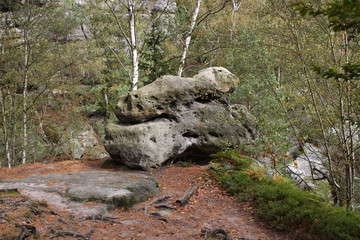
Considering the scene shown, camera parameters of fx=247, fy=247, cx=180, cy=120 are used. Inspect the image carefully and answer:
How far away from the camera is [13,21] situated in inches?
450

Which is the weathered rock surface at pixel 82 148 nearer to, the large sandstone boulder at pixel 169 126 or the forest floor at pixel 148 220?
the large sandstone boulder at pixel 169 126

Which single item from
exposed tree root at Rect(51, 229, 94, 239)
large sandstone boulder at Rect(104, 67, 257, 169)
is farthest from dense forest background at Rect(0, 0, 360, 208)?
exposed tree root at Rect(51, 229, 94, 239)

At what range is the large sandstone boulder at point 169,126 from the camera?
31.9ft

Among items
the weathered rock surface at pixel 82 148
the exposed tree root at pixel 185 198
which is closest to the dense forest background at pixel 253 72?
the weathered rock surface at pixel 82 148

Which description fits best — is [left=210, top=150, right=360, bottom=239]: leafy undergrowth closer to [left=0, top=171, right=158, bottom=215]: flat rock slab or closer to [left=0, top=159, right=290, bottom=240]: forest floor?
[left=0, top=159, right=290, bottom=240]: forest floor

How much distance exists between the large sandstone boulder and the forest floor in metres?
2.45

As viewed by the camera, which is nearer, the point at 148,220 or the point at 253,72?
the point at 148,220

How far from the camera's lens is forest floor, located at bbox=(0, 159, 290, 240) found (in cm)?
390

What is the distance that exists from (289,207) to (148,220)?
2942mm

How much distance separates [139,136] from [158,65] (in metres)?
5.63

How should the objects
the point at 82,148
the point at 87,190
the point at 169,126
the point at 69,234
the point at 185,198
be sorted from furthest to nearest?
the point at 82,148, the point at 169,126, the point at 185,198, the point at 87,190, the point at 69,234

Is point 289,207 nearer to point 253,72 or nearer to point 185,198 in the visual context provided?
point 185,198

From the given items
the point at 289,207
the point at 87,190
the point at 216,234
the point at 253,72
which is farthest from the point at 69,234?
the point at 253,72

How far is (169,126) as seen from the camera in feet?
33.9
